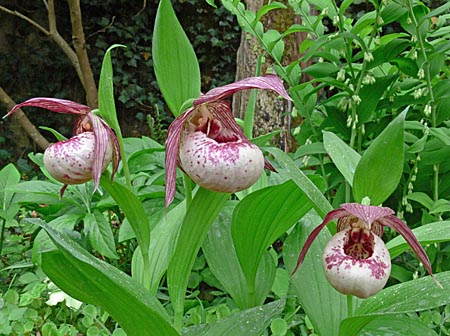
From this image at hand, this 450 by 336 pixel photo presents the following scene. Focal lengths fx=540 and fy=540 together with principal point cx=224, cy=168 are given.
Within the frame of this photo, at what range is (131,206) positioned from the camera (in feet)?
2.36

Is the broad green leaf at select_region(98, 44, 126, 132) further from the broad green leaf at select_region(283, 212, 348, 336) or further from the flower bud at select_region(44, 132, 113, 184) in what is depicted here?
the broad green leaf at select_region(283, 212, 348, 336)

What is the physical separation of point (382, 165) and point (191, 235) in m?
0.26

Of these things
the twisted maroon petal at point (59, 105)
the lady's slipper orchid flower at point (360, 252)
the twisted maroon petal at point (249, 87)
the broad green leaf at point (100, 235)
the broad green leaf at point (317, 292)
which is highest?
the twisted maroon petal at point (249, 87)

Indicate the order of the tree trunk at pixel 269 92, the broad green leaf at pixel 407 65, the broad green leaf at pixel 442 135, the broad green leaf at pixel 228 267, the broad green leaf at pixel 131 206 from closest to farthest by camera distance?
the broad green leaf at pixel 131 206, the broad green leaf at pixel 228 267, the broad green leaf at pixel 442 135, the broad green leaf at pixel 407 65, the tree trunk at pixel 269 92

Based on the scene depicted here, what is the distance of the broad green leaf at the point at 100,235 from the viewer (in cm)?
106

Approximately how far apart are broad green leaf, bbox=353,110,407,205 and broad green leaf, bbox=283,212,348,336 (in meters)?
0.16

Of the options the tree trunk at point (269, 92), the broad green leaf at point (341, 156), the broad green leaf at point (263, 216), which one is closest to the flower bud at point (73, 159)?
the broad green leaf at point (263, 216)

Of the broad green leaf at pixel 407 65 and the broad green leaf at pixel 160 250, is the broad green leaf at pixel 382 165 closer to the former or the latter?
the broad green leaf at pixel 160 250

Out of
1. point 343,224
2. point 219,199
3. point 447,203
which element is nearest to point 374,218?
point 343,224

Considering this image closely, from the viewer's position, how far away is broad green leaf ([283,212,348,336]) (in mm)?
765

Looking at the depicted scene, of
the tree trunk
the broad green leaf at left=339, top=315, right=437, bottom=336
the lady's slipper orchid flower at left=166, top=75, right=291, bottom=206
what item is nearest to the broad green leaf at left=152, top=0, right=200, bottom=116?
the lady's slipper orchid flower at left=166, top=75, right=291, bottom=206

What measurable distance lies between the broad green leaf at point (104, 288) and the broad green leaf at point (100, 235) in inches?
16.2

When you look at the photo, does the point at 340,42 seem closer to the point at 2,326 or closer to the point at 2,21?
the point at 2,326

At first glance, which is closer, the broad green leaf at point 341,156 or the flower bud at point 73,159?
the flower bud at point 73,159
